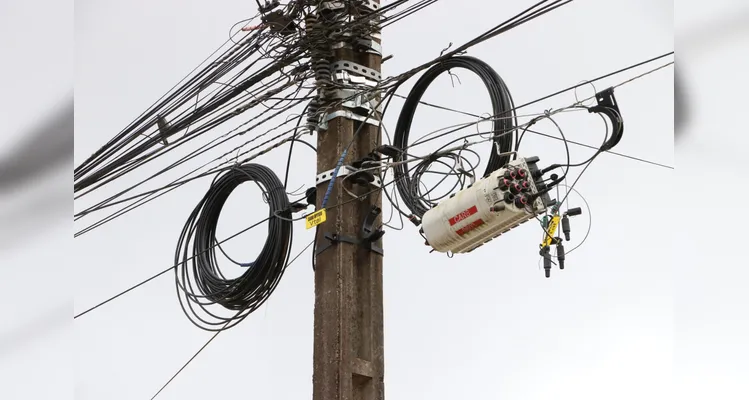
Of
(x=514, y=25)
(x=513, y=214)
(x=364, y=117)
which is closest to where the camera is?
(x=513, y=214)

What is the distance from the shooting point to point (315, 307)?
23.0 ft

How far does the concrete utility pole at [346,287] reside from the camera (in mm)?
6738

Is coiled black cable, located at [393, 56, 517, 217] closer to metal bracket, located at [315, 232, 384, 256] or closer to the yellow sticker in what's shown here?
metal bracket, located at [315, 232, 384, 256]

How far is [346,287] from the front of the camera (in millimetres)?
6848

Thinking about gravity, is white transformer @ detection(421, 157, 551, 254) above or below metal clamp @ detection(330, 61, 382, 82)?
below

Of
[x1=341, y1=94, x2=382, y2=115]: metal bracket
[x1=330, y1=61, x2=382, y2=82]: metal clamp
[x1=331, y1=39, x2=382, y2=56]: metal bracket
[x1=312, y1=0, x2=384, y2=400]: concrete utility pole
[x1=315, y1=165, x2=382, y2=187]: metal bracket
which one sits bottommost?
[x1=312, y1=0, x2=384, y2=400]: concrete utility pole

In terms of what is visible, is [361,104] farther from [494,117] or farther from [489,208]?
[489,208]

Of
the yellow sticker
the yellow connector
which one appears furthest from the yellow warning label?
the yellow sticker

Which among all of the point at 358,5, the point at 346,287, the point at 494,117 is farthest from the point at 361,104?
the point at 346,287

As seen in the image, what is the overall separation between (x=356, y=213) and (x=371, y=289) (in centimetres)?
56

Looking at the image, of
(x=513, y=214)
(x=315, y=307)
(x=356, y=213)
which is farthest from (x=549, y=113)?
(x=315, y=307)

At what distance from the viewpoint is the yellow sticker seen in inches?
281
